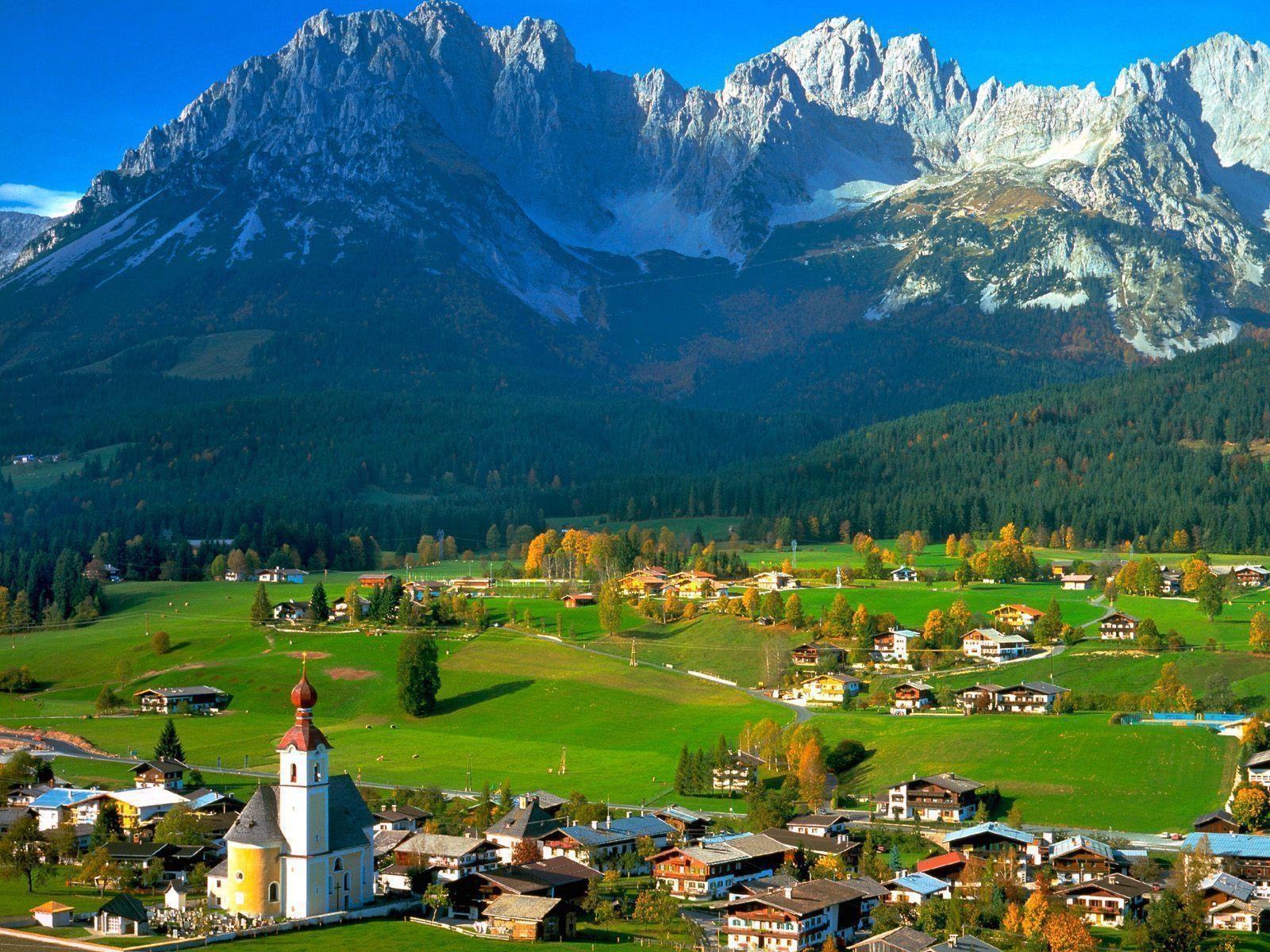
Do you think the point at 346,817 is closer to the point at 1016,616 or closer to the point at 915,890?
the point at 915,890

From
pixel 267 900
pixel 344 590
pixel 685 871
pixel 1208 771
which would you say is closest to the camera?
pixel 267 900

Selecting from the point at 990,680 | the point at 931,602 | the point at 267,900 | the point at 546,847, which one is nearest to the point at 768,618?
the point at 931,602

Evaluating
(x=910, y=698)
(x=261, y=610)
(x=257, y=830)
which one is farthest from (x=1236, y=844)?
(x=261, y=610)

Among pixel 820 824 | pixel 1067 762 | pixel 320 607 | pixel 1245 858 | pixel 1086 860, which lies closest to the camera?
pixel 1086 860

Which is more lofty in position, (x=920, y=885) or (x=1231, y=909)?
(x=920, y=885)

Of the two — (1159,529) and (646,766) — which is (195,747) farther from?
(1159,529)
